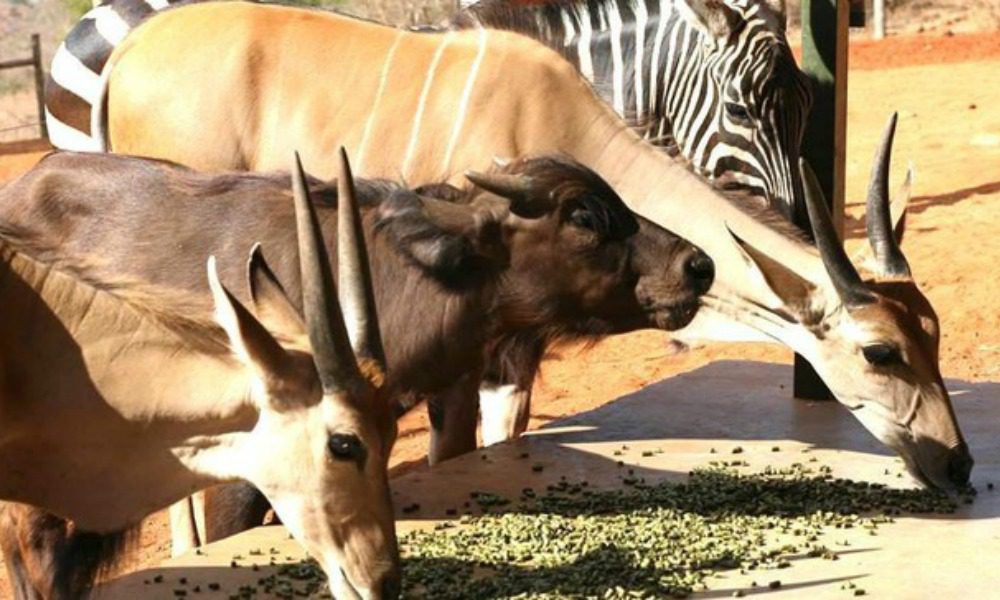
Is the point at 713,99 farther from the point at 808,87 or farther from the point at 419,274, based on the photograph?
the point at 419,274

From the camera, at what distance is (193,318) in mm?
4812

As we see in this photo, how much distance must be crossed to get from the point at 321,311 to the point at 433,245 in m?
1.48

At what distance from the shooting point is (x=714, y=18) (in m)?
8.40

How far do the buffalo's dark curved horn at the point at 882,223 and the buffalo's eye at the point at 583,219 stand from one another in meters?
0.94

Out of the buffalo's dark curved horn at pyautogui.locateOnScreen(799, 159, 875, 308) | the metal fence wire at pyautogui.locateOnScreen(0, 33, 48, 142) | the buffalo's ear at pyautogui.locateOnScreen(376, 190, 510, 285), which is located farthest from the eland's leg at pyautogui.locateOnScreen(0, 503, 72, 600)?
the metal fence wire at pyautogui.locateOnScreen(0, 33, 48, 142)

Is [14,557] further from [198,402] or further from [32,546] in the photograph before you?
[198,402]

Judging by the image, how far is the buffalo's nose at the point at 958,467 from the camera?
6035 millimetres

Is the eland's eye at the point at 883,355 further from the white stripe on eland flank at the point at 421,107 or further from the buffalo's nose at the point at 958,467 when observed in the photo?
the white stripe on eland flank at the point at 421,107

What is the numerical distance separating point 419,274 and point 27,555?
58.1 inches

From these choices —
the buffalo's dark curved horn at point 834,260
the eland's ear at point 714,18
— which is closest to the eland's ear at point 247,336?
the buffalo's dark curved horn at point 834,260

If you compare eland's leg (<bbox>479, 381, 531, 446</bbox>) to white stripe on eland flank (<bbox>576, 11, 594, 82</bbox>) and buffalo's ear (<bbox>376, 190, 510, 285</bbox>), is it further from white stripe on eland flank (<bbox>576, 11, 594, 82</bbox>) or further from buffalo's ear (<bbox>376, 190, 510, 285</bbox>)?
white stripe on eland flank (<bbox>576, 11, 594, 82</bbox>)

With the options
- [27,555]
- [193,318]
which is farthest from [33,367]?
[27,555]

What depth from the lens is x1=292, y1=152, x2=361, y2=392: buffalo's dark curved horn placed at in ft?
14.9

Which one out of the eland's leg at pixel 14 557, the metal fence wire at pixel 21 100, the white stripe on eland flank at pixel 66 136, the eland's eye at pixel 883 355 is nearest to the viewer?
the eland's leg at pixel 14 557
